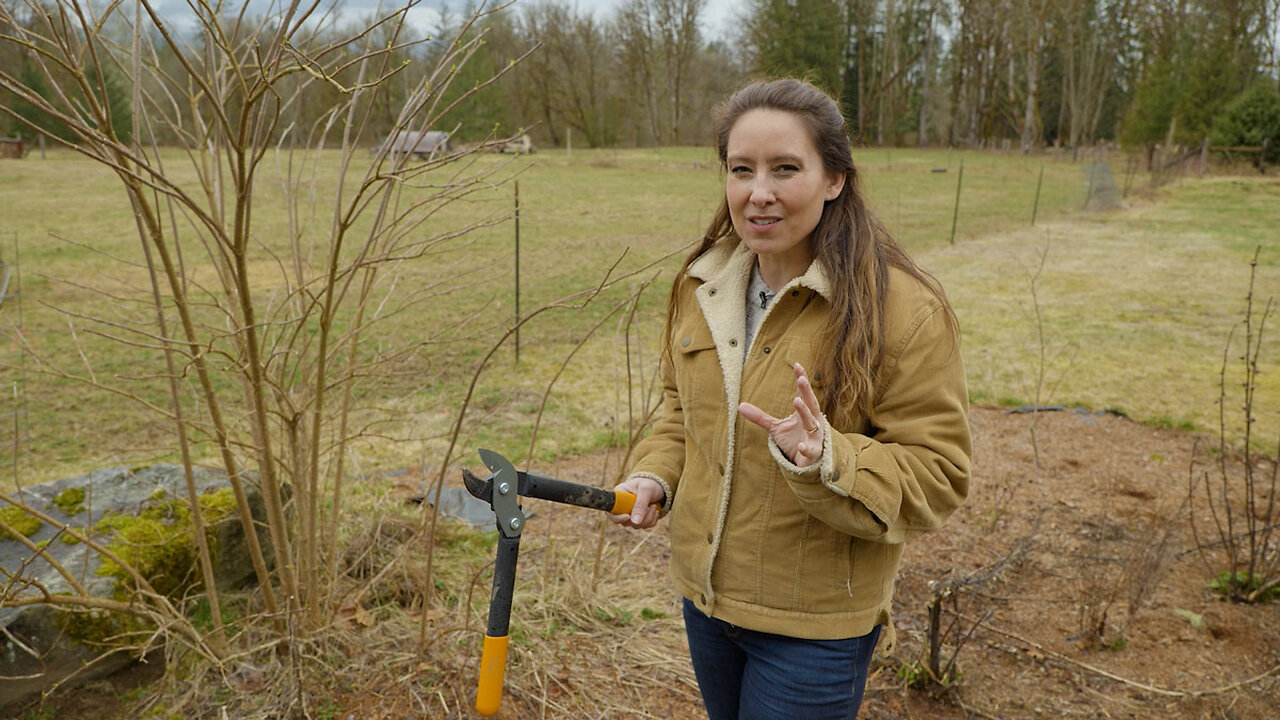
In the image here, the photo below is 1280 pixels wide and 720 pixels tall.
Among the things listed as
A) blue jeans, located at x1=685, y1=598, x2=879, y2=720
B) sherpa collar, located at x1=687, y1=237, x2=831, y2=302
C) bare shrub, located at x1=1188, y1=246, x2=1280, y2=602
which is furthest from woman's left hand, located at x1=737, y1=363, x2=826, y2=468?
bare shrub, located at x1=1188, y1=246, x2=1280, y2=602

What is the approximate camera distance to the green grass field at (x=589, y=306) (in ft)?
16.4

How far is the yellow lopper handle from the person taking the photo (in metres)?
1.48

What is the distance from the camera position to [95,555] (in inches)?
112

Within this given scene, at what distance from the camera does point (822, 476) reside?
1370 mm

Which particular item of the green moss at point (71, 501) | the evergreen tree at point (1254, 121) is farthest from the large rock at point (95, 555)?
the evergreen tree at point (1254, 121)

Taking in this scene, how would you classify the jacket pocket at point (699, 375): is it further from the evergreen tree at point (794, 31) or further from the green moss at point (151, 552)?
the evergreen tree at point (794, 31)

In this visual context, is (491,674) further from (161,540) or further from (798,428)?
(161,540)

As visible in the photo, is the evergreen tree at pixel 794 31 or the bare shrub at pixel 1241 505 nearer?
the bare shrub at pixel 1241 505

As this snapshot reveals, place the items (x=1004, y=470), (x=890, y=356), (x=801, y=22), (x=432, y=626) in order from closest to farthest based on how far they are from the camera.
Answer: (x=890, y=356), (x=432, y=626), (x=1004, y=470), (x=801, y=22)

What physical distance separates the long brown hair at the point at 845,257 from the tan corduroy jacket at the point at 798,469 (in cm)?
3

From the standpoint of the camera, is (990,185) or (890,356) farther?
(990,185)

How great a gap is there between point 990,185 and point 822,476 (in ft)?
88.5

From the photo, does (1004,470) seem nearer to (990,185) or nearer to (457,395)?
(457,395)

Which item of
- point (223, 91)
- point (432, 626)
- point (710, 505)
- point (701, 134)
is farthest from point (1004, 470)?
point (701, 134)
